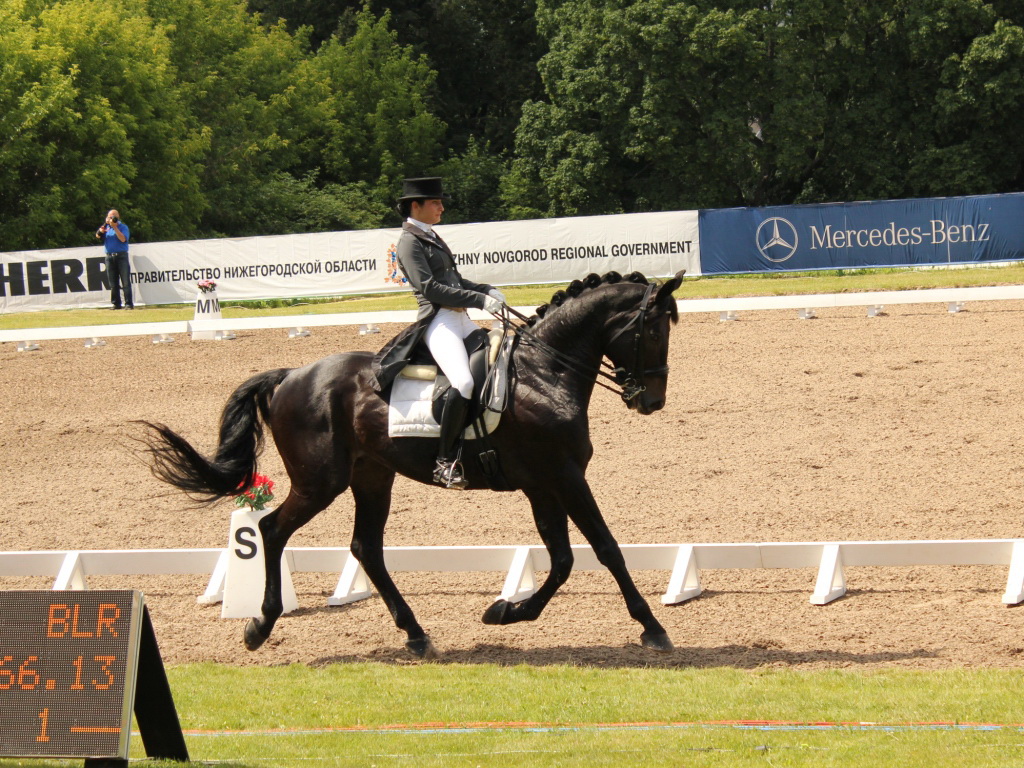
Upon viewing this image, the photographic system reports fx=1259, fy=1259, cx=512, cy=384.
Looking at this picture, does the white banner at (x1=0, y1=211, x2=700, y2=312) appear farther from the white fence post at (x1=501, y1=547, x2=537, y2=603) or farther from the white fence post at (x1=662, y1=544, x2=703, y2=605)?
the white fence post at (x1=662, y1=544, x2=703, y2=605)

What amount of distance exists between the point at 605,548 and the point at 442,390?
125 cm

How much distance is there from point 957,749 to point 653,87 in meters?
34.0

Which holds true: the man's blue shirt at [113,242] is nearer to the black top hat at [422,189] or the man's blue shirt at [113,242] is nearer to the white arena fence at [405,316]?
the white arena fence at [405,316]

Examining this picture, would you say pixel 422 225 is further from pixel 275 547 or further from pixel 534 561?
pixel 534 561

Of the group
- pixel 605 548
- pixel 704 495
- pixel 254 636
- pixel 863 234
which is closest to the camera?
pixel 605 548

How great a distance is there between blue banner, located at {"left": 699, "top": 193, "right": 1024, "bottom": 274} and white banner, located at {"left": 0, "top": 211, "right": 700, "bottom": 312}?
74 centimetres

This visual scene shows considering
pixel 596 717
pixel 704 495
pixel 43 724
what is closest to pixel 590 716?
pixel 596 717

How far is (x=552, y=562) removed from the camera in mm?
6906

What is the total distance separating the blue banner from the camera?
25.1 meters

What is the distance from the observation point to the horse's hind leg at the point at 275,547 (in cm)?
722

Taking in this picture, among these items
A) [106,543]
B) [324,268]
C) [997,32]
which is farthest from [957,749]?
[997,32]

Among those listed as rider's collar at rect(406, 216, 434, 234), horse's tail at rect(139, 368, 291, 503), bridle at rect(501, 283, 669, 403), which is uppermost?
rider's collar at rect(406, 216, 434, 234)

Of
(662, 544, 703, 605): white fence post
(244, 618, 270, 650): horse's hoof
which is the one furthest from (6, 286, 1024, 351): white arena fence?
(244, 618, 270, 650): horse's hoof

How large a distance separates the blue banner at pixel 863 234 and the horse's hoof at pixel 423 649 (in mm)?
19342
